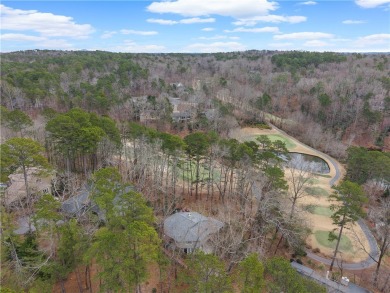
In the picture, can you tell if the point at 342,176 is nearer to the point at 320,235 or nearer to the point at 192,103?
the point at 320,235

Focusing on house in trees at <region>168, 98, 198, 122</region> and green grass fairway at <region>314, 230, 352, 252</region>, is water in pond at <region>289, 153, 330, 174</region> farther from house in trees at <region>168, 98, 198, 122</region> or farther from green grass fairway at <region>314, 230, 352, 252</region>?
house in trees at <region>168, 98, 198, 122</region>

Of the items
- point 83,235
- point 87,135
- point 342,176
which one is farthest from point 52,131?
point 342,176

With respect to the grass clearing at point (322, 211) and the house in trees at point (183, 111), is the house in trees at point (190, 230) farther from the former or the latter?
the house in trees at point (183, 111)

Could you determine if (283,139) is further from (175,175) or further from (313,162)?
(175,175)

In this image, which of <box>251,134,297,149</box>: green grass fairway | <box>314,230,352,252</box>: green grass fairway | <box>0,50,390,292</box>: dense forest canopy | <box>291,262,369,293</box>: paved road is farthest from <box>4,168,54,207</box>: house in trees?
<box>251,134,297,149</box>: green grass fairway

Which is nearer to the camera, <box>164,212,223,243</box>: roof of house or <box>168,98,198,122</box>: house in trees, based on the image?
<box>164,212,223,243</box>: roof of house

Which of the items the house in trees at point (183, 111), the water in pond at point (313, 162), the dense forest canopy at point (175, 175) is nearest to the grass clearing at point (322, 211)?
the dense forest canopy at point (175, 175)

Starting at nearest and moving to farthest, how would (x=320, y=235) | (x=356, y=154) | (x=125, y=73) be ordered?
(x=320, y=235) → (x=356, y=154) → (x=125, y=73)
